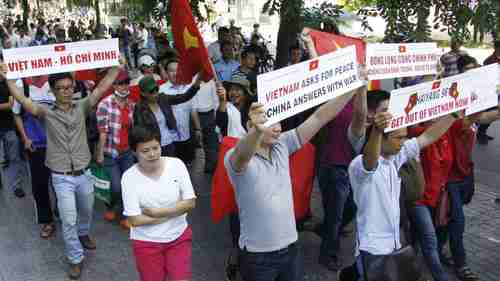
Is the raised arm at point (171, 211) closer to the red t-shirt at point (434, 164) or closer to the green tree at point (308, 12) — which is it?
the red t-shirt at point (434, 164)

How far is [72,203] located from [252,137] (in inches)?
97.4

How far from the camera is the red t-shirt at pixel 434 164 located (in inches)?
173

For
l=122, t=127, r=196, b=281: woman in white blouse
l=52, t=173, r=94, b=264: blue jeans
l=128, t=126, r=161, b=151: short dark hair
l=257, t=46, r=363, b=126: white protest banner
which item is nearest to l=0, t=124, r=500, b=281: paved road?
l=52, t=173, r=94, b=264: blue jeans

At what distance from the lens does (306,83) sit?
10.4 ft

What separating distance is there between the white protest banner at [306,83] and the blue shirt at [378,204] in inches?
17.2

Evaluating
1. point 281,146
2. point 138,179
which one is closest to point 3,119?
point 138,179

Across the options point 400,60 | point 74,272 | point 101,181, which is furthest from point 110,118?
point 400,60

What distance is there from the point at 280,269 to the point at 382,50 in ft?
5.04

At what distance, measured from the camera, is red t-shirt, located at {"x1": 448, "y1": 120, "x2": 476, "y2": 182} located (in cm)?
458

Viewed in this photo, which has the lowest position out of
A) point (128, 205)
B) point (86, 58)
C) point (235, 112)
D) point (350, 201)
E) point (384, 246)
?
point (350, 201)

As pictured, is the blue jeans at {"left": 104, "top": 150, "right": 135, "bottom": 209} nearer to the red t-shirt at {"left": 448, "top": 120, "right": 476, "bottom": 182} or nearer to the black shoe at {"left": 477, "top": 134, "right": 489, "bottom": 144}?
the red t-shirt at {"left": 448, "top": 120, "right": 476, "bottom": 182}

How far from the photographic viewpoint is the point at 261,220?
3293 mm

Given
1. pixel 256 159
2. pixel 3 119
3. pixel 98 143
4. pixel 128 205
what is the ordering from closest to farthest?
pixel 256 159 → pixel 128 205 → pixel 98 143 → pixel 3 119

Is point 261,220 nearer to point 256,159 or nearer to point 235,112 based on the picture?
point 256,159
